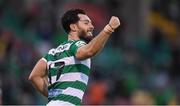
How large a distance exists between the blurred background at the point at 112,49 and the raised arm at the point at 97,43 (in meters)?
7.04

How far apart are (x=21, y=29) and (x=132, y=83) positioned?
3.04m

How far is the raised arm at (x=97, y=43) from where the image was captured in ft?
35.1

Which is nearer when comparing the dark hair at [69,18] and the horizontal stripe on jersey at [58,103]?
the horizontal stripe on jersey at [58,103]

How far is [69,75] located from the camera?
11094 mm

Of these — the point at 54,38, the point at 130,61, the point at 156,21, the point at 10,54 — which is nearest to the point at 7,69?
the point at 10,54

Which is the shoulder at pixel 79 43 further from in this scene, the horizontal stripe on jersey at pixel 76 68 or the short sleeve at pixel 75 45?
the horizontal stripe on jersey at pixel 76 68

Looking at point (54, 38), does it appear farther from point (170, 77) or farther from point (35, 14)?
point (170, 77)

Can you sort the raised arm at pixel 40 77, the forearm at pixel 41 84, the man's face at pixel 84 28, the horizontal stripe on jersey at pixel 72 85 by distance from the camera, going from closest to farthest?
the horizontal stripe on jersey at pixel 72 85, the man's face at pixel 84 28, the raised arm at pixel 40 77, the forearm at pixel 41 84

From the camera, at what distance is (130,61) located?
70.4 ft

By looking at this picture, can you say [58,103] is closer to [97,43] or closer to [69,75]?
[69,75]

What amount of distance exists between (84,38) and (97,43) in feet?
2.49

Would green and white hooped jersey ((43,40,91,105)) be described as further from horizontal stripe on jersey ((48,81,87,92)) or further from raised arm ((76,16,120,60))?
raised arm ((76,16,120,60))

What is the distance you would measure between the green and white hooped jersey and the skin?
0.15 m

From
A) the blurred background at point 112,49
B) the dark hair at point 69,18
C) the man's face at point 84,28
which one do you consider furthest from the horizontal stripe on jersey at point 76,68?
the blurred background at point 112,49
